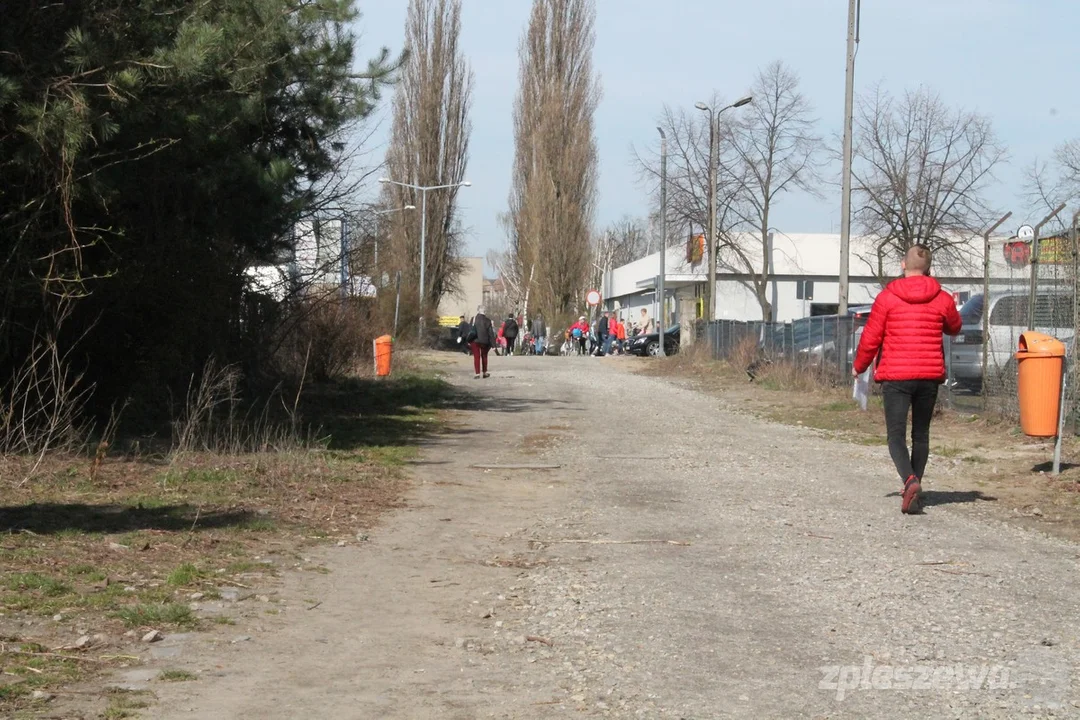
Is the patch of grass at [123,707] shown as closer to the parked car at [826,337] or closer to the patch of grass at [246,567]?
the patch of grass at [246,567]

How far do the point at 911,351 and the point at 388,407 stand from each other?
10362mm

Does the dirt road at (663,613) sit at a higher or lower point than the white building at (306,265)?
lower

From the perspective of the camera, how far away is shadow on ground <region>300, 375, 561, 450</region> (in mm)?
14477

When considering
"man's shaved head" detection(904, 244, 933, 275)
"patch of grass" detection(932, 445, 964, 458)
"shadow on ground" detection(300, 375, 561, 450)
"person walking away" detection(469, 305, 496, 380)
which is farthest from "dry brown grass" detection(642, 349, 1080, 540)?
"person walking away" detection(469, 305, 496, 380)

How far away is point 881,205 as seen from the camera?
50562 millimetres

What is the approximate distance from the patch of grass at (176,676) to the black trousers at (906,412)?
5824 mm

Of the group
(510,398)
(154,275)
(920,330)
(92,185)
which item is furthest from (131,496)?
(510,398)

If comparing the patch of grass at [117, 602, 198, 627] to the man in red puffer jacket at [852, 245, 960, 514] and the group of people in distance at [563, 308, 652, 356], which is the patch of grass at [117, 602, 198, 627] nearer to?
the man in red puffer jacket at [852, 245, 960, 514]

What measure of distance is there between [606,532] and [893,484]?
3.63 m

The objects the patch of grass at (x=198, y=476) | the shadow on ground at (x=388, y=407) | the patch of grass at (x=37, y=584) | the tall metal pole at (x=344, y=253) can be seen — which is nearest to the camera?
the patch of grass at (x=37, y=584)

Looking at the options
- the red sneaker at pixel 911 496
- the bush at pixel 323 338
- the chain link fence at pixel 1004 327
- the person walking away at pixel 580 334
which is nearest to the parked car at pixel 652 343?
the person walking away at pixel 580 334

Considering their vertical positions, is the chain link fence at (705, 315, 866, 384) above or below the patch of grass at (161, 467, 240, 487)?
above

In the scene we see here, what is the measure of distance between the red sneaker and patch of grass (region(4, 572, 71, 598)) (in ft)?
19.0

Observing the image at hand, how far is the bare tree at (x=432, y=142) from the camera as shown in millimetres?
Result: 55688
